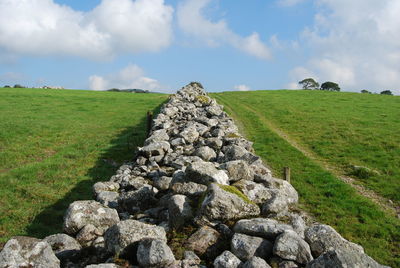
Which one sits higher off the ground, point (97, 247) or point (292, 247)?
point (292, 247)

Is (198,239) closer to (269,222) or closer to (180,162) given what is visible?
(269,222)

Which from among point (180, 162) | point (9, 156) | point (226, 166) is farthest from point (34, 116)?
point (226, 166)

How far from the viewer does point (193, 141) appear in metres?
13.7

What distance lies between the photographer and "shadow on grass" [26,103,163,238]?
10097 millimetres

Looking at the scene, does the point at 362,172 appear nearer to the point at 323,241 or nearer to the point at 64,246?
the point at 323,241

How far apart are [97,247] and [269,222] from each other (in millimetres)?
2963

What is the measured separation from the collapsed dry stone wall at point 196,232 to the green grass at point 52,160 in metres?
3.42

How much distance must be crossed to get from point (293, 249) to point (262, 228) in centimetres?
63

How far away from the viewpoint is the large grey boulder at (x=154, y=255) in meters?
4.70

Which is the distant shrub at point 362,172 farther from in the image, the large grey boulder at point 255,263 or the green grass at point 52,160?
the large grey boulder at point 255,263

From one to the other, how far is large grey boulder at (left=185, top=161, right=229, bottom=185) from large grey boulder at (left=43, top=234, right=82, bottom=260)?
2.74m

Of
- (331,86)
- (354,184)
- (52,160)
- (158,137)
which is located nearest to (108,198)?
(158,137)

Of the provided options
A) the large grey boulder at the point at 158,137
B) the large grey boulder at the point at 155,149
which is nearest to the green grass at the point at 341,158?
the large grey boulder at the point at 155,149

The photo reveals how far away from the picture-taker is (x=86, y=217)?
643 centimetres
